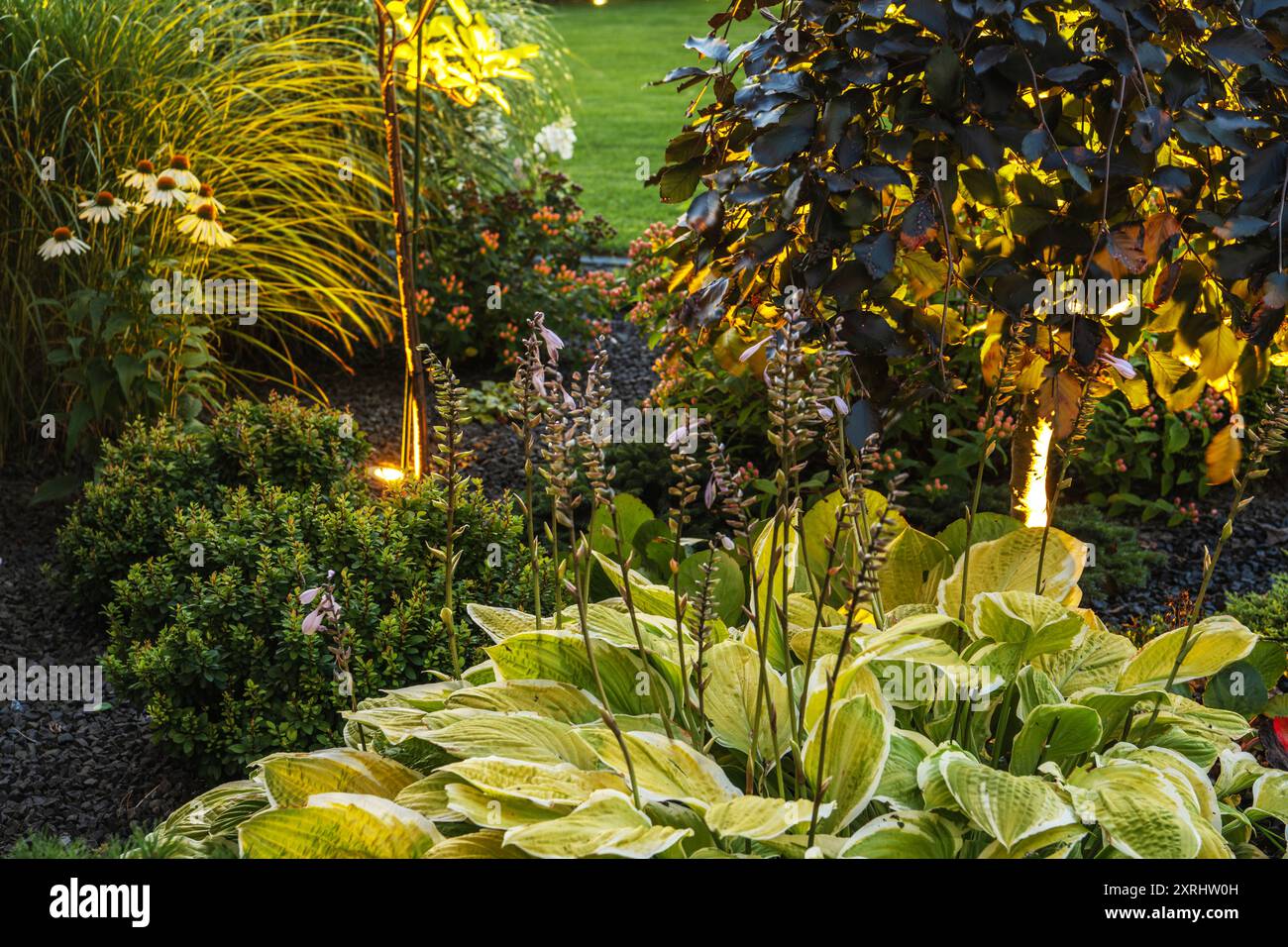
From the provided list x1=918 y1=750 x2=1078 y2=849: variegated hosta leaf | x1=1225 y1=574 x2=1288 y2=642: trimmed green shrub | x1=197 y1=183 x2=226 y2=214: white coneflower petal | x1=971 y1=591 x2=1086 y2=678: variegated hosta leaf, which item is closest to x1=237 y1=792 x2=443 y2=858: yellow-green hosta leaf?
x1=918 y1=750 x2=1078 y2=849: variegated hosta leaf

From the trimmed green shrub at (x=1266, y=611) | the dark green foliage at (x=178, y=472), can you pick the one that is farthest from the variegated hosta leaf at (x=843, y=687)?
the dark green foliage at (x=178, y=472)

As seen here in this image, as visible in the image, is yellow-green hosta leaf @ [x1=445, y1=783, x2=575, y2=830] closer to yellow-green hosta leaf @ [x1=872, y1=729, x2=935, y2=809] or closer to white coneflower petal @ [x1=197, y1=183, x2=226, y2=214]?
yellow-green hosta leaf @ [x1=872, y1=729, x2=935, y2=809]

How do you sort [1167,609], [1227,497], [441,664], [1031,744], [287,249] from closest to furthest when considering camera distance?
1. [1031,744]
2. [441,664]
3. [1167,609]
4. [1227,497]
5. [287,249]

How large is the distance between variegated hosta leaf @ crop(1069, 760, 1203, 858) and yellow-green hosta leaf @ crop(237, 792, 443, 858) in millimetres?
853

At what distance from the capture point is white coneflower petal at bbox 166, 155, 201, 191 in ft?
12.2

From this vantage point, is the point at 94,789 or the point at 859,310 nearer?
the point at 859,310

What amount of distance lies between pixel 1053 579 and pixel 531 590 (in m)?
1.00

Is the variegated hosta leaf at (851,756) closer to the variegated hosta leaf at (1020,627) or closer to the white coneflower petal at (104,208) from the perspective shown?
the variegated hosta leaf at (1020,627)

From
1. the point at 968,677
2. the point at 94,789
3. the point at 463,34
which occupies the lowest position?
the point at 94,789

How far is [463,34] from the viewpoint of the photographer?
3.21 metres

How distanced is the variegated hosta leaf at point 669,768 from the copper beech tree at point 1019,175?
567 millimetres
